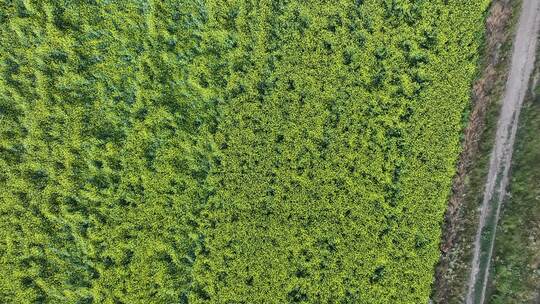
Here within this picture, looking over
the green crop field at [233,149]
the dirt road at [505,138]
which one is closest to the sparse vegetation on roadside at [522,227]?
the dirt road at [505,138]

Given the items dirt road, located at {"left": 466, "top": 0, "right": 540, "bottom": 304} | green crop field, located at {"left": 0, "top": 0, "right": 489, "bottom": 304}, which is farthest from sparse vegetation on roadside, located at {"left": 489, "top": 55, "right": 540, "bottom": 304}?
green crop field, located at {"left": 0, "top": 0, "right": 489, "bottom": 304}

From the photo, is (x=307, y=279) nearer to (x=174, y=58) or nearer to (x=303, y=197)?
(x=303, y=197)

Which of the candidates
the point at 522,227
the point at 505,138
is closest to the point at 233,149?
the point at 505,138

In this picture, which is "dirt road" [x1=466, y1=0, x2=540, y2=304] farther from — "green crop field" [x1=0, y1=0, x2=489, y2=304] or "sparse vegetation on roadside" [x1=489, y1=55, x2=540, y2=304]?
"green crop field" [x1=0, y1=0, x2=489, y2=304]

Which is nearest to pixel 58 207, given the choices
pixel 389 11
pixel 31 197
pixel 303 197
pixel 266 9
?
pixel 31 197

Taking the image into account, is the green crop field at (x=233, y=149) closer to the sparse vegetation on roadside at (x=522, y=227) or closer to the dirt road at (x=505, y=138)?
the dirt road at (x=505, y=138)

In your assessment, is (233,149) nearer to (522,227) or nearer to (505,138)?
(505,138)
